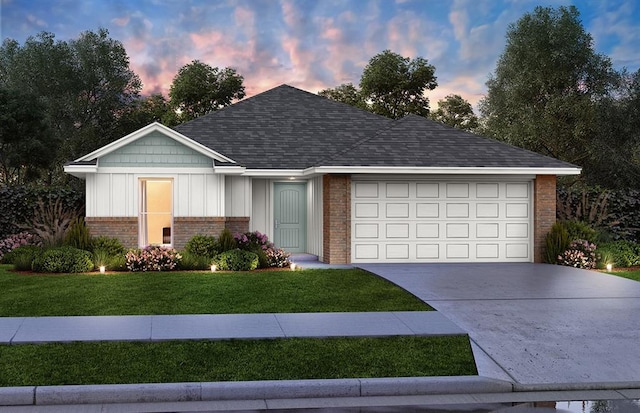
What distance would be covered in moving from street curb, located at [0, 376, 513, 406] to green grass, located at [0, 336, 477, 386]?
246 millimetres

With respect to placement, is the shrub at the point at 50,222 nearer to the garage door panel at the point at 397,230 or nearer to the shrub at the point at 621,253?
the garage door panel at the point at 397,230

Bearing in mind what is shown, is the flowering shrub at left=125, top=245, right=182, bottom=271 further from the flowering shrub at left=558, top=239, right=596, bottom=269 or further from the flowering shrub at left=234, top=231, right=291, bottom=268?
the flowering shrub at left=558, top=239, right=596, bottom=269

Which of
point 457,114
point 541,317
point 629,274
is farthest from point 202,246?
point 457,114

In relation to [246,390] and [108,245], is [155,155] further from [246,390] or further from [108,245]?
[246,390]

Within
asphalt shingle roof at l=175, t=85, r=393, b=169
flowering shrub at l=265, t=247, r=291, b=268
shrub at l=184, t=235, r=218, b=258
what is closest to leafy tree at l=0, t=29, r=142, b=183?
asphalt shingle roof at l=175, t=85, r=393, b=169

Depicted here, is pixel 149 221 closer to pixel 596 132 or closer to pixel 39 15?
pixel 596 132

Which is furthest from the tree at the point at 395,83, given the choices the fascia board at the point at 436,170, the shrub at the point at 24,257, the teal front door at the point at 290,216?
the shrub at the point at 24,257

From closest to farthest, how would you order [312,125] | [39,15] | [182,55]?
1. [312,125]
2. [182,55]
3. [39,15]

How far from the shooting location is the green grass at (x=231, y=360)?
25.3 feet

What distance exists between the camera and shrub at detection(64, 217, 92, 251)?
18391 mm

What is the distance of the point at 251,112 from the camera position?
84.9 feet

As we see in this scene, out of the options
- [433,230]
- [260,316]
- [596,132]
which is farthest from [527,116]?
[260,316]

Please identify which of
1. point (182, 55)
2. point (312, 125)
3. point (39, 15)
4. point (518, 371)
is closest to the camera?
point (518, 371)

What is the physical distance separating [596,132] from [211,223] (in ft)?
77.7
